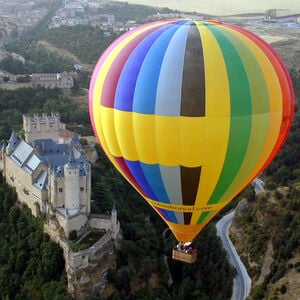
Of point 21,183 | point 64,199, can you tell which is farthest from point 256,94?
point 21,183

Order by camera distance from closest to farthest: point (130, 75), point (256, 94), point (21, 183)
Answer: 1. point (256, 94)
2. point (130, 75)
3. point (21, 183)

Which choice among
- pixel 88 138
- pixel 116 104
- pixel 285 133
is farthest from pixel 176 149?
pixel 88 138

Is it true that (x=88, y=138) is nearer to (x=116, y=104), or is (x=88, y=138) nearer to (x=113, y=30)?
(x=116, y=104)

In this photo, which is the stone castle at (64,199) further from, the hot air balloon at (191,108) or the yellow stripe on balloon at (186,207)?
the hot air balloon at (191,108)

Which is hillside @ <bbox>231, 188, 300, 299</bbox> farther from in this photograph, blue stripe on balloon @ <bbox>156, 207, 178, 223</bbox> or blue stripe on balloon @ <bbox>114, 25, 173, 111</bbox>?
blue stripe on balloon @ <bbox>114, 25, 173, 111</bbox>

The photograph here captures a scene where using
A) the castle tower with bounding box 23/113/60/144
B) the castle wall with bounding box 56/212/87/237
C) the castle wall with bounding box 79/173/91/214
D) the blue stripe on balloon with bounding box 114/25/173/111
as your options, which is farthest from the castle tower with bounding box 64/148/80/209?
the blue stripe on balloon with bounding box 114/25/173/111

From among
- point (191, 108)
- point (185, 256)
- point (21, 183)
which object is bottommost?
point (21, 183)

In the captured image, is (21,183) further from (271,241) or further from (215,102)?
(215,102)
